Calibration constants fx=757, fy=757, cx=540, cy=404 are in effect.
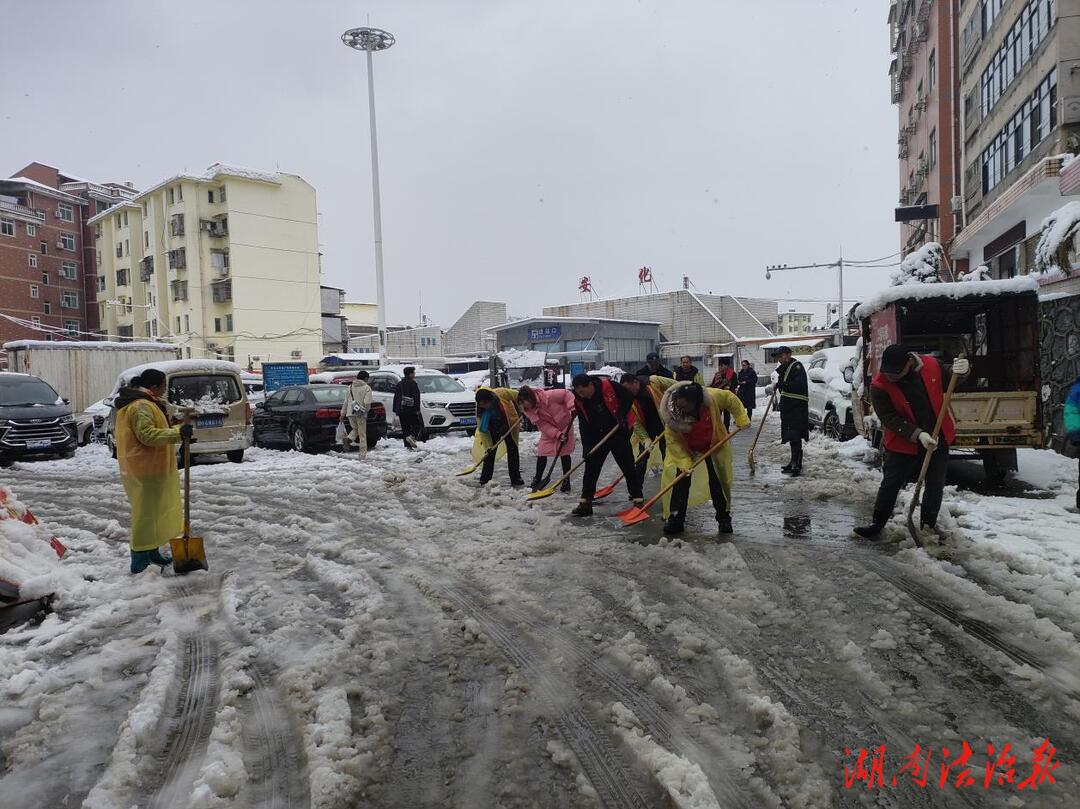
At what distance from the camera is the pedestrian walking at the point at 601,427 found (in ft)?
25.5

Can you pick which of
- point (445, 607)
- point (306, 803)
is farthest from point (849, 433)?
point (306, 803)

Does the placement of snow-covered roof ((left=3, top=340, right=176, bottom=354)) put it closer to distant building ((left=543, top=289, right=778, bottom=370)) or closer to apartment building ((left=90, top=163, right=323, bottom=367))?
apartment building ((left=90, top=163, right=323, bottom=367))

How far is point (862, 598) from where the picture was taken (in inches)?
183

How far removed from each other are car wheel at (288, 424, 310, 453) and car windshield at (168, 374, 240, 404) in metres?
1.55

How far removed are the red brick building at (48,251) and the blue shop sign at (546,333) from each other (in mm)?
30689

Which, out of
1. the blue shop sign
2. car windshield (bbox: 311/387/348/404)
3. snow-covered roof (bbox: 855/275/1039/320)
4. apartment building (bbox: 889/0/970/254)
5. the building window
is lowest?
car windshield (bbox: 311/387/348/404)

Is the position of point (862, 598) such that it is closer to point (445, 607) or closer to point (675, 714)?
point (675, 714)

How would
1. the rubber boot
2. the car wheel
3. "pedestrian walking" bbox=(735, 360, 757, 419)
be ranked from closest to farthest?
the rubber boot → the car wheel → "pedestrian walking" bbox=(735, 360, 757, 419)

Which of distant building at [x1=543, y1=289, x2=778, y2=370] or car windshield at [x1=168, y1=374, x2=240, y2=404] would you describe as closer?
car windshield at [x1=168, y1=374, x2=240, y2=404]

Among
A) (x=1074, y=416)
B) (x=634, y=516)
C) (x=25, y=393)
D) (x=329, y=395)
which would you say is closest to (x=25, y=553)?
(x=634, y=516)

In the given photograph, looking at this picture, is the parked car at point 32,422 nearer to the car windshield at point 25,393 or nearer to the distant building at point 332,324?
the car windshield at point 25,393

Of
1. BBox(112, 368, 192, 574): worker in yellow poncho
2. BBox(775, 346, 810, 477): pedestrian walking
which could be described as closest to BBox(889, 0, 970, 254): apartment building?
BBox(775, 346, 810, 477): pedestrian walking

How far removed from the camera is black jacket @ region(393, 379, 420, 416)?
1372 centimetres

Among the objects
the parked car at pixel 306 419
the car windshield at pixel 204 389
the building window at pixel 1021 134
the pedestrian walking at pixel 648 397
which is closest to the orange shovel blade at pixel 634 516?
the pedestrian walking at pixel 648 397
